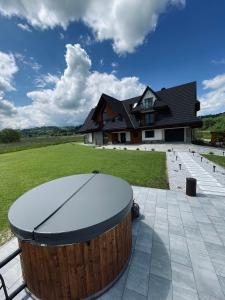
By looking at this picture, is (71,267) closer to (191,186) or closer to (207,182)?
(191,186)

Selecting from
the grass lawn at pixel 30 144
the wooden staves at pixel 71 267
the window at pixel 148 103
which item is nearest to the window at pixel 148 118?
the window at pixel 148 103

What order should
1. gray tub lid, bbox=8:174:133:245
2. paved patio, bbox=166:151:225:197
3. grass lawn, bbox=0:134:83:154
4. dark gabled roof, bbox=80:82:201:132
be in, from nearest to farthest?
gray tub lid, bbox=8:174:133:245
paved patio, bbox=166:151:225:197
dark gabled roof, bbox=80:82:201:132
grass lawn, bbox=0:134:83:154

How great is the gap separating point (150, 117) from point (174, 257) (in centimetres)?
2300

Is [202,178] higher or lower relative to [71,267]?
lower

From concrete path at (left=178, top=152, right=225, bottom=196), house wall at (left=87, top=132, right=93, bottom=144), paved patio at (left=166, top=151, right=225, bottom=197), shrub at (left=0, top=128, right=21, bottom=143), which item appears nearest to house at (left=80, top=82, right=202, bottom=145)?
house wall at (left=87, top=132, right=93, bottom=144)

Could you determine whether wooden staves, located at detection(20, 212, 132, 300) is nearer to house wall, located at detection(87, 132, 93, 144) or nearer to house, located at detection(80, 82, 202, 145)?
house, located at detection(80, 82, 202, 145)

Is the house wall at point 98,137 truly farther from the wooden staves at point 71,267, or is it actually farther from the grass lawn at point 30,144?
the wooden staves at point 71,267

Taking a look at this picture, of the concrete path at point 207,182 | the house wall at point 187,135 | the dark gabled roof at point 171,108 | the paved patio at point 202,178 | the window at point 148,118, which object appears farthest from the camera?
the window at point 148,118

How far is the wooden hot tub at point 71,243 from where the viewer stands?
216cm

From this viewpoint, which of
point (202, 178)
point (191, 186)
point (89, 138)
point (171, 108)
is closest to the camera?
point (191, 186)

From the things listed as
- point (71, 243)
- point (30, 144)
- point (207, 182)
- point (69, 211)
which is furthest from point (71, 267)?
point (30, 144)

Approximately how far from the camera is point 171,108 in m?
23.1

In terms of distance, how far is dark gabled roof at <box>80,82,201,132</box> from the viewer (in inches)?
836

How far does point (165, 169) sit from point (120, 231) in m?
7.79
